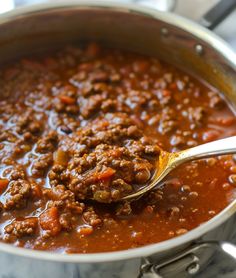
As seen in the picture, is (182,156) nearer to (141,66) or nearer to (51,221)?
(51,221)

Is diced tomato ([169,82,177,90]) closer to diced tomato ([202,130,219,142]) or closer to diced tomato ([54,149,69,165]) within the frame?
diced tomato ([202,130,219,142])

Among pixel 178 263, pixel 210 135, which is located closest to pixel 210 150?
pixel 210 135

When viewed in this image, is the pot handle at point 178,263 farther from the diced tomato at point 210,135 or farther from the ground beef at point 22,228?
the diced tomato at point 210,135

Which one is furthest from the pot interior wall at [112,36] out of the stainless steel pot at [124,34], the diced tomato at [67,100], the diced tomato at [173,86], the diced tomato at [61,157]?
the diced tomato at [61,157]

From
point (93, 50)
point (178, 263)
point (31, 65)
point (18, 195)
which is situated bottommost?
point (178, 263)

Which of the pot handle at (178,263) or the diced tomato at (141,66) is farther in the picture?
the diced tomato at (141,66)

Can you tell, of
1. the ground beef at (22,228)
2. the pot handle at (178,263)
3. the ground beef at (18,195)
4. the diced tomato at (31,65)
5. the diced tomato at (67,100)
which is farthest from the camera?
the diced tomato at (31,65)
